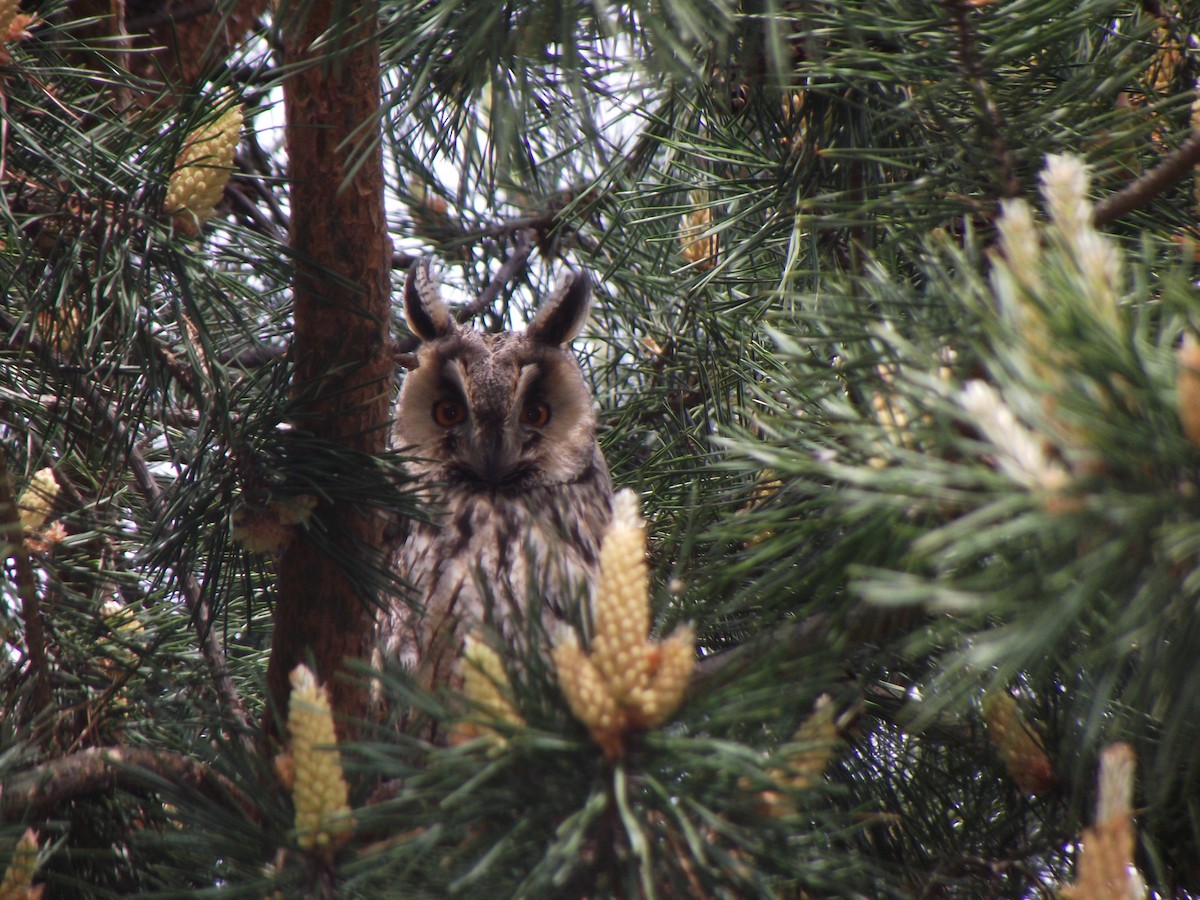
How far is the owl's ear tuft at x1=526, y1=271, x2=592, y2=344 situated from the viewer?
2057mm

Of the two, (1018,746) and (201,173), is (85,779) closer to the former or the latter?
(201,173)

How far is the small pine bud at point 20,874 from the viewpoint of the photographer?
0.83 m

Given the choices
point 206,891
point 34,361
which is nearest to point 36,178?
point 34,361

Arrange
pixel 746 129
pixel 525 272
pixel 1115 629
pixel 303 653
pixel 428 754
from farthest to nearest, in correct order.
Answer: pixel 525 272
pixel 746 129
pixel 303 653
pixel 428 754
pixel 1115 629

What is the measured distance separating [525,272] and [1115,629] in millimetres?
1826

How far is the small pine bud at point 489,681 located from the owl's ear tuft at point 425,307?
1.34 meters

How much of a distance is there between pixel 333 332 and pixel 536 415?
0.78 m

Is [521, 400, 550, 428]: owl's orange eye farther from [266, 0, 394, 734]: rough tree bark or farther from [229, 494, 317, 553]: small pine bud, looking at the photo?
[229, 494, 317, 553]: small pine bud

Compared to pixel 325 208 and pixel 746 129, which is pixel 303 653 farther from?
pixel 746 129

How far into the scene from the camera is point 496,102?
0.86m

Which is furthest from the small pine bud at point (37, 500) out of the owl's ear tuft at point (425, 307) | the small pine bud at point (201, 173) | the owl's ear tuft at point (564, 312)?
the owl's ear tuft at point (564, 312)

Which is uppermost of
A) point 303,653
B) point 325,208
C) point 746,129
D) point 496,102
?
point 746,129

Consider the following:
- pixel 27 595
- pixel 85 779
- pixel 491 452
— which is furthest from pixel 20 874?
pixel 491 452

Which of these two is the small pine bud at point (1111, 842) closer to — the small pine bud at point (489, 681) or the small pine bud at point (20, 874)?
the small pine bud at point (489, 681)
